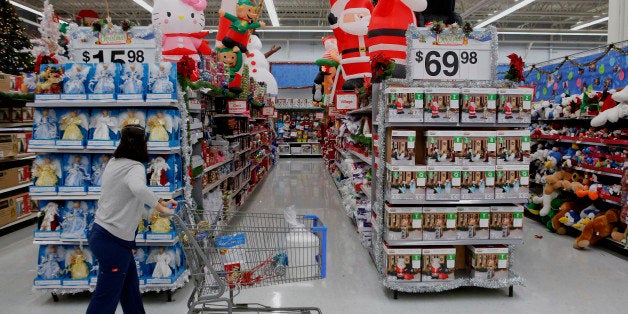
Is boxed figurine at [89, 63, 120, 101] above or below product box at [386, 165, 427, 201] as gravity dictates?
above

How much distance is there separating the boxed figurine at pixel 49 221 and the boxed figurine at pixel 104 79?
1.08 m

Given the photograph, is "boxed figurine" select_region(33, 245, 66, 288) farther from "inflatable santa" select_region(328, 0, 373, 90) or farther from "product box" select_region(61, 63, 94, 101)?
"inflatable santa" select_region(328, 0, 373, 90)

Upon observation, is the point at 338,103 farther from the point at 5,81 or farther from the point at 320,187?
the point at 5,81

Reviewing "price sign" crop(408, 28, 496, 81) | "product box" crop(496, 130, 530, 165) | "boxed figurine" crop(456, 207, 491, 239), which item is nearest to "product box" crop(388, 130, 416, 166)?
"price sign" crop(408, 28, 496, 81)

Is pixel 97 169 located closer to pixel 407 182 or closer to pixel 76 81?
pixel 76 81

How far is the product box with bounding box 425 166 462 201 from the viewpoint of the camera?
146 inches

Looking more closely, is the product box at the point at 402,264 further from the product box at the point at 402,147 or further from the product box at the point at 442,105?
the product box at the point at 442,105

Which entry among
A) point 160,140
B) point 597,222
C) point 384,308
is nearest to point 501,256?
point 384,308

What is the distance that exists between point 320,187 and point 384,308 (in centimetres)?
690

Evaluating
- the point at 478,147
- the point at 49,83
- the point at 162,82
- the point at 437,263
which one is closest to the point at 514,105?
the point at 478,147

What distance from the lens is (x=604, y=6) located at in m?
15.4

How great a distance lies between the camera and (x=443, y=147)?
372 cm

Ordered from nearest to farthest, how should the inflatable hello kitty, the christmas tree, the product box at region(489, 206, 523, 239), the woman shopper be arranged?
the woman shopper < the product box at region(489, 206, 523, 239) < the inflatable hello kitty < the christmas tree

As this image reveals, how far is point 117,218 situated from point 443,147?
104 inches
